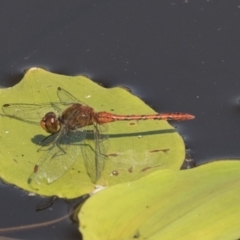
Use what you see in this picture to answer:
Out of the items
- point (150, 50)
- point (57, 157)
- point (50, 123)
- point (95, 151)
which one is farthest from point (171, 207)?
point (150, 50)

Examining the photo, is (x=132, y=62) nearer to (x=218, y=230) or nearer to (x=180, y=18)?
(x=180, y=18)

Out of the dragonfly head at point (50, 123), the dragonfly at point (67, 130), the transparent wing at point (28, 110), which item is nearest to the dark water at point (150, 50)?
the dragonfly at point (67, 130)

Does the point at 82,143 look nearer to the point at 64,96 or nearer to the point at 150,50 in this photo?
the point at 64,96

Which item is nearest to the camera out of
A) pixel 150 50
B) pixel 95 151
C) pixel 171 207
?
pixel 171 207

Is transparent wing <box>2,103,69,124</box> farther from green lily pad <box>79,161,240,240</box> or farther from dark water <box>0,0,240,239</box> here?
green lily pad <box>79,161,240,240</box>

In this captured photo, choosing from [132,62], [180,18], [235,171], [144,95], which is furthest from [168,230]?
[180,18]

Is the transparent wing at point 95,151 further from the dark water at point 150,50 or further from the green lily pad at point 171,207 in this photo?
the dark water at point 150,50
